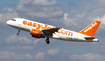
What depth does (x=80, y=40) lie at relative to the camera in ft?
200

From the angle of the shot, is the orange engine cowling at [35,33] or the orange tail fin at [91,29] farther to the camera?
the orange tail fin at [91,29]

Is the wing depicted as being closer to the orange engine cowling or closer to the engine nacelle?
the engine nacelle

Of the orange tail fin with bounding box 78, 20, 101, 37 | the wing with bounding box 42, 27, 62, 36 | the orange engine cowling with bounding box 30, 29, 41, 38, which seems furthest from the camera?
the orange tail fin with bounding box 78, 20, 101, 37

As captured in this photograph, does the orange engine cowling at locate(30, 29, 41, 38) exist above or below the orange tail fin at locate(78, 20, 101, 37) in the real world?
below

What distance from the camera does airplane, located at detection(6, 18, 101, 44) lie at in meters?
57.9

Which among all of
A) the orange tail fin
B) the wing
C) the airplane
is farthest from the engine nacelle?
the orange tail fin

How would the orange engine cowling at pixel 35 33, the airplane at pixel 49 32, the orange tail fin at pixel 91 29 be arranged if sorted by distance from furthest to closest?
the orange tail fin at pixel 91 29
the airplane at pixel 49 32
the orange engine cowling at pixel 35 33

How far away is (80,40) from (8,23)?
72.7 ft

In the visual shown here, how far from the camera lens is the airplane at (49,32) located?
2278 inches

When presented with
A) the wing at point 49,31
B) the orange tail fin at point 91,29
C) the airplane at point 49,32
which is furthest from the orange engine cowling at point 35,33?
the orange tail fin at point 91,29

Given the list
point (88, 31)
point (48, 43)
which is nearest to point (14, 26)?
point (48, 43)

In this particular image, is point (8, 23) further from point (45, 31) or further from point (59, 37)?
point (59, 37)

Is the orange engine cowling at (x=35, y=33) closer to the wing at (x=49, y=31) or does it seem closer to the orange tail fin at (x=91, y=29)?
the wing at (x=49, y=31)

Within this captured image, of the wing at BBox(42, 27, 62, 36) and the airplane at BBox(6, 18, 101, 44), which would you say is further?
the airplane at BBox(6, 18, 101, 44)
